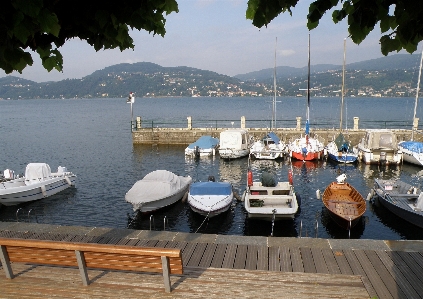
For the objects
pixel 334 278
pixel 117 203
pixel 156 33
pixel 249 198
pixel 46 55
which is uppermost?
pixel 156 33

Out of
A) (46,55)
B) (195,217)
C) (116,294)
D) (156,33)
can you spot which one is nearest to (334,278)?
(116,294)

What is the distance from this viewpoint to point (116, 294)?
5.00 metres

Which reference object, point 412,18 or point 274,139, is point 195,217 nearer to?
point 412,18

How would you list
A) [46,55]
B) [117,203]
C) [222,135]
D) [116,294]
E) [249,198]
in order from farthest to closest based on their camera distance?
[222,135]
[117,203]
[249,198]
[116,294]
[46,55]

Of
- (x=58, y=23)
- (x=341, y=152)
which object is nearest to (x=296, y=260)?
(x=58, y=23)

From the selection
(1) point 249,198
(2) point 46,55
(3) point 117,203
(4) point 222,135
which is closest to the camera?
(2) point 46,55

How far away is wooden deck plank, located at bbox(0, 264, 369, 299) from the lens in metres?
4.99

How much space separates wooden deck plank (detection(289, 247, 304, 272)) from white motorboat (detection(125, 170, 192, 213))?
10118mm

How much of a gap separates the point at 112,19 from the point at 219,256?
647 centimetres

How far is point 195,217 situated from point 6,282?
12.4 metres

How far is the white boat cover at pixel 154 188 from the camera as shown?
675 inches

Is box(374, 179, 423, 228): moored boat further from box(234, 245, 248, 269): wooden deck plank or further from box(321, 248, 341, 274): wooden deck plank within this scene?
box(234, 245, 248, 269): wooden deck plank

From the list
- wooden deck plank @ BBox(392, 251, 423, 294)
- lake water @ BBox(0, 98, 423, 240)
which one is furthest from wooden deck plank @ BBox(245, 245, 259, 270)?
lake water @ BBox(0, 98, 423, 240)

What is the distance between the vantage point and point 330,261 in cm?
780
